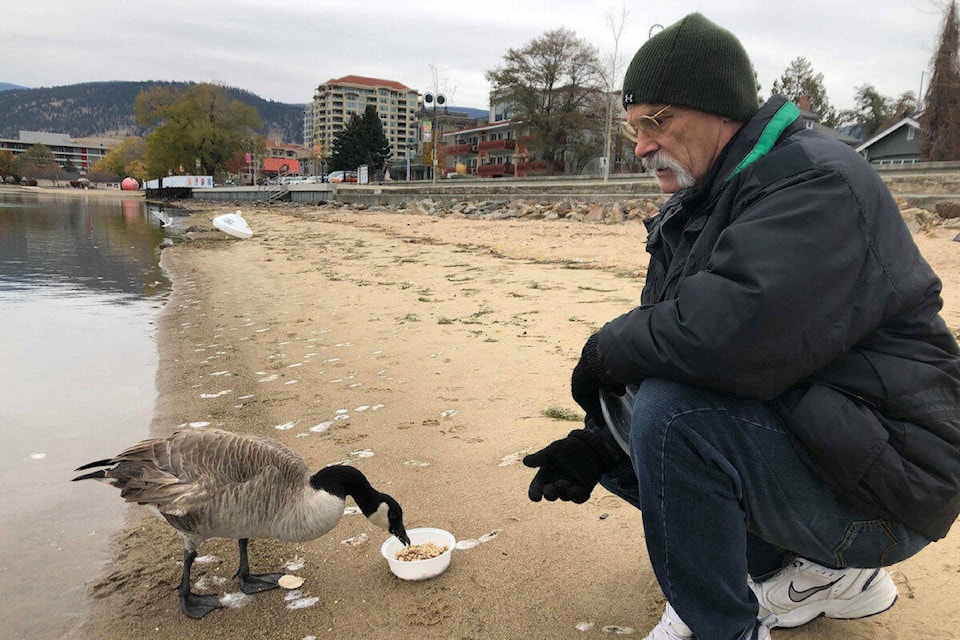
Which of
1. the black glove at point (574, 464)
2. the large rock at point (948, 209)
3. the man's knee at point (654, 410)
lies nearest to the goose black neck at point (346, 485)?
the black glove at point (574, 464)

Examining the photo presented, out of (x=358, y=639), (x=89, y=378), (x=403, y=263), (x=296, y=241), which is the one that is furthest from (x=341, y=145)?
(x=358, y=639)

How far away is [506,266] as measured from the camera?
12906mm

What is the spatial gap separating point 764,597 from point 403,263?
1239 cm

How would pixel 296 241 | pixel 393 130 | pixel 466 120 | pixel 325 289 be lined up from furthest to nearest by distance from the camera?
pixel 393 130, pixel 466 120, pixel 296 241, pixel 325 289

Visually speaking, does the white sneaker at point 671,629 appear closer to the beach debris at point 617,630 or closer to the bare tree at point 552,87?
the beach debris at point 617,630

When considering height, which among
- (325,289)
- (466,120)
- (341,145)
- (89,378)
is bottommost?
(89,378)

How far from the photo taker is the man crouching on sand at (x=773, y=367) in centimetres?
181

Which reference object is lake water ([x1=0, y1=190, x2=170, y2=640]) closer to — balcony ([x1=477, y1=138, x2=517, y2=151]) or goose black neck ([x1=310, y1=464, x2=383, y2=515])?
goose black neck ([x1=310, y1=464, x2=383, y2=515])

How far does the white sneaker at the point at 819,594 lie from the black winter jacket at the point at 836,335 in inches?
20.9

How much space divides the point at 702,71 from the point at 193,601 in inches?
128

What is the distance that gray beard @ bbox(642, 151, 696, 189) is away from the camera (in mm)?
2461

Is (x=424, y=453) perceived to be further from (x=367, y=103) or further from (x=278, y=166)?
(x=367, y=103)

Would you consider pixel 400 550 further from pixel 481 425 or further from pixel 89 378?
pixel 89 378

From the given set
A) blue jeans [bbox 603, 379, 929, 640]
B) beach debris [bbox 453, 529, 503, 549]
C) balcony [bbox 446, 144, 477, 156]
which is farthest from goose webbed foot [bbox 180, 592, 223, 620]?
balcony [bbox 446, 144, 477, 156]
